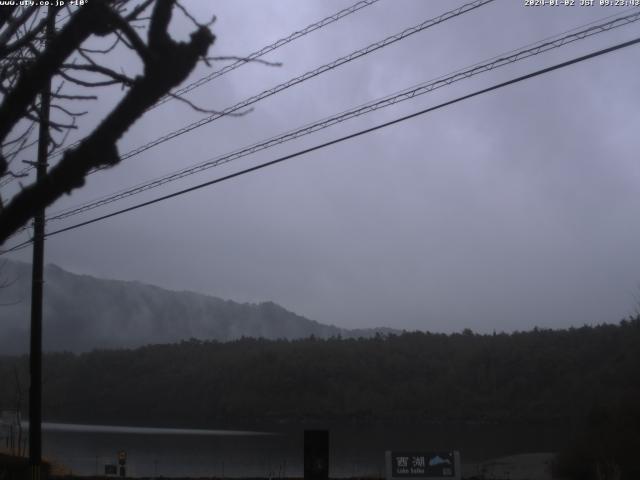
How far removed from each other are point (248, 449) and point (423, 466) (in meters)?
40.9

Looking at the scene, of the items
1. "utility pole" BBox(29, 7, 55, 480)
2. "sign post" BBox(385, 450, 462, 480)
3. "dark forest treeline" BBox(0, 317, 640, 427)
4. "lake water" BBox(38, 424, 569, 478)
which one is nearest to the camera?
"utility pole" BBox(29, 7, 55, 480)

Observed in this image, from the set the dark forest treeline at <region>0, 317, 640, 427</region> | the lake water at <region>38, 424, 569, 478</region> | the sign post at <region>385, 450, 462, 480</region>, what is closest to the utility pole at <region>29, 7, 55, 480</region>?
the sign post at <region>385, 450, 462, 480</region>

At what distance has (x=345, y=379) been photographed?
11538 centimetres

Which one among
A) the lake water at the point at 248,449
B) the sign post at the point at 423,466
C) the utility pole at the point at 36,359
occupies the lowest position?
the lake water at the point at 248,449

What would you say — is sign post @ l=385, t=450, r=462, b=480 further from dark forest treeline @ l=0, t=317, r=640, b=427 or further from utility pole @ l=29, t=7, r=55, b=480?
dark forest treeline @ l=0, t=317, r=640, b=427

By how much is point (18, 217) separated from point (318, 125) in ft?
30.7

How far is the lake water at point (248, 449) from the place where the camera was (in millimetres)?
42469

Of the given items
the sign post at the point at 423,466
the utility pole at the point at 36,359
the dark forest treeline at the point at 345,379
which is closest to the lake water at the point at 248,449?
the dark forest treeline at the point at 345,379

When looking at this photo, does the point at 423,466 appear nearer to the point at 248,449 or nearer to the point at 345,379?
the point at 248,449

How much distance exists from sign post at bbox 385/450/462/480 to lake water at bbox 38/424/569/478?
1687cm

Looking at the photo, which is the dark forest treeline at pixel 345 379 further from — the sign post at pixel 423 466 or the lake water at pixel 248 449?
the sign post at pixel 423 466

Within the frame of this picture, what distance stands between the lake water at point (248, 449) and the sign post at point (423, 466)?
16.9 metres

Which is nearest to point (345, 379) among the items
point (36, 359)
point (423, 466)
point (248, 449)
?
point (248, 449)

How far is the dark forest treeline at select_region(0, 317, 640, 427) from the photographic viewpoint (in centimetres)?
9675
